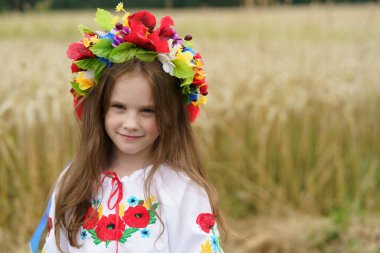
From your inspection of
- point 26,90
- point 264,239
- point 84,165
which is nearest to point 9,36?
point 26,90

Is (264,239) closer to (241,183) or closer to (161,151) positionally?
(241,183)

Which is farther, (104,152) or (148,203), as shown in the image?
(104,152)

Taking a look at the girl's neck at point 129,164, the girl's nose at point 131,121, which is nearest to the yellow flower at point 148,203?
the girl's neck at point 129,164

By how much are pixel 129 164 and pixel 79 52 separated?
37cm

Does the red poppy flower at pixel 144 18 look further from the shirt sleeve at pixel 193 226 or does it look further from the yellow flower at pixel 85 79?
the shirt sleeve at pixel 193 226

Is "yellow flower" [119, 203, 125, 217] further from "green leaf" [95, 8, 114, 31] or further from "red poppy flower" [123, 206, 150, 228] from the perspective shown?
"green leaf" [95, 8, 114, 31]

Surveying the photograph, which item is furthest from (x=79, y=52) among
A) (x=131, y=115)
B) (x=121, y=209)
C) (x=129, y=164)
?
(x=121, y=209)

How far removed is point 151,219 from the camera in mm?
1859

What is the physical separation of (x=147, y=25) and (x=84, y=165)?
0.46 m

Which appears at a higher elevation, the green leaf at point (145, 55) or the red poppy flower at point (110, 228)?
the green leaf at point (145, 55)

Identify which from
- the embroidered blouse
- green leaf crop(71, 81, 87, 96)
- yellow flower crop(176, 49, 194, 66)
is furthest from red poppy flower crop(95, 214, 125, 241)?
yellow flower crop(176, 49, 194, 66)

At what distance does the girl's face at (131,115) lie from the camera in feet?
5.88

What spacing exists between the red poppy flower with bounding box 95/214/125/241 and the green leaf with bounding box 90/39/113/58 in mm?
466

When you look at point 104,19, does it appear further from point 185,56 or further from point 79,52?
point 185,56
